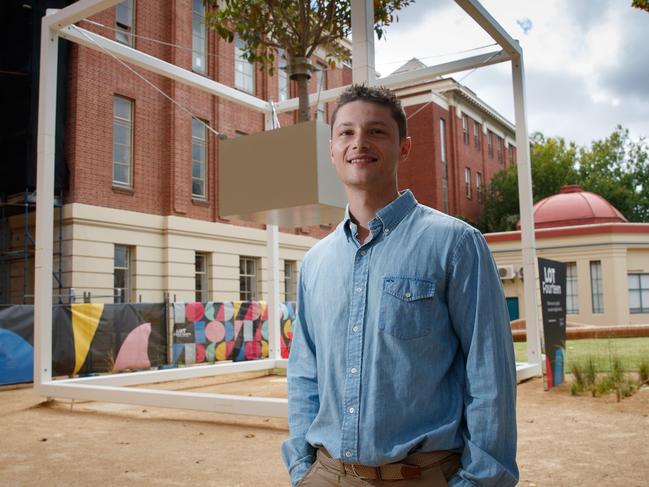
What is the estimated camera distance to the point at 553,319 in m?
11.2

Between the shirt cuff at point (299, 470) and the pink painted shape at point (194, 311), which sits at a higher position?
the pink painted shape at point (194, 311)

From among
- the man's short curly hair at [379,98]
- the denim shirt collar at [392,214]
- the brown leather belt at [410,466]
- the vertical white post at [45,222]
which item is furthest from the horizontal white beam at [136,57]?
the brown leather belt at [410,466]

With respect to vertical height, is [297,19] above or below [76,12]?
below

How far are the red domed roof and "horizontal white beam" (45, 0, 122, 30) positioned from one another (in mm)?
30714

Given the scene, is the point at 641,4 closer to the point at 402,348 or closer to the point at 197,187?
the point at 402,348

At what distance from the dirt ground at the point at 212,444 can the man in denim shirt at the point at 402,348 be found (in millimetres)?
3791

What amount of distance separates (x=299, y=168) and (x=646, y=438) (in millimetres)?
4951

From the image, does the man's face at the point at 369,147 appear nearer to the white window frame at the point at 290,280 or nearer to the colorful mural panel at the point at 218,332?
the colorful mural panel at the point at 218,332

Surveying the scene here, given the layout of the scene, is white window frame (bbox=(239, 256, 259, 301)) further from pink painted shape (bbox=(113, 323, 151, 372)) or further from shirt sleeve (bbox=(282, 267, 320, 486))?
shirt sleeve (bbox=(282, 267, 320, 486))

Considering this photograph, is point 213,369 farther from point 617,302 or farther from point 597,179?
point 597,179

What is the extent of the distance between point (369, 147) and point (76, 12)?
9.67 meters

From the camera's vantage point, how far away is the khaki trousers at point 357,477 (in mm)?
1784

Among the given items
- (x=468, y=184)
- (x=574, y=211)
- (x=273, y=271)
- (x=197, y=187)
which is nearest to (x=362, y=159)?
(x=273, y=271)

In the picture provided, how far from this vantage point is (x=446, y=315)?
6.13 feet
